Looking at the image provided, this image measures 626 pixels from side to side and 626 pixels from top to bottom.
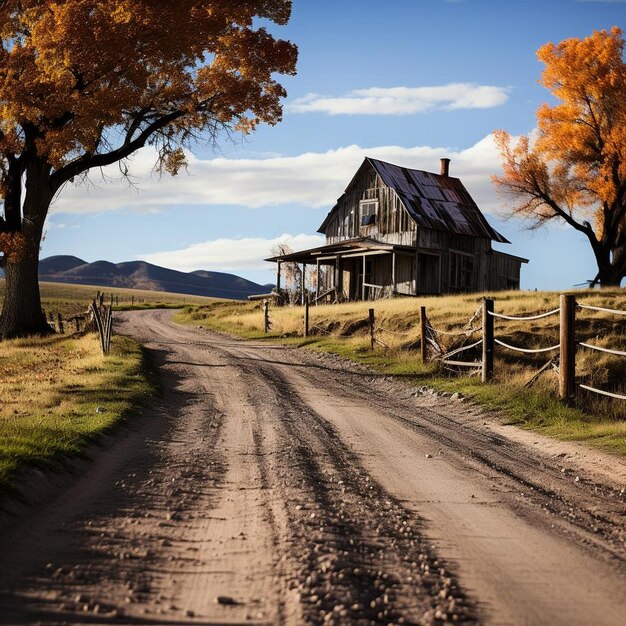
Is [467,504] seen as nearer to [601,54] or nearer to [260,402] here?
[260,402]

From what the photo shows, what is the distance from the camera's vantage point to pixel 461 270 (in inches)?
1698

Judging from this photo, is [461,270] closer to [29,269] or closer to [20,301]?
[29,269]

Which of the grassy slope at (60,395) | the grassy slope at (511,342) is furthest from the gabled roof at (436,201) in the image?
the grassy slope at (60,395)

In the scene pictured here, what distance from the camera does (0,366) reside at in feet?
62.7

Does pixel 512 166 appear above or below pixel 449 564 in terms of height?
above

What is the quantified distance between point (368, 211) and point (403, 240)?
3.47 metres

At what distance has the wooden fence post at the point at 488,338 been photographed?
15414 mm

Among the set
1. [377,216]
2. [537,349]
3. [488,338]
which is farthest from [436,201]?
[488,338]

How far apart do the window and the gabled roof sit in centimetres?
143

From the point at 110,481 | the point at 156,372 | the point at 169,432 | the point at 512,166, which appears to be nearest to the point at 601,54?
the point at 512,166

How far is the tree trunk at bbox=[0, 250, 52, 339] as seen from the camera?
26391 millimetres

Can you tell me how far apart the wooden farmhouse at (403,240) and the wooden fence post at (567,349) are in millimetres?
25815

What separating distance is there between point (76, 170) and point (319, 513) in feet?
77.2

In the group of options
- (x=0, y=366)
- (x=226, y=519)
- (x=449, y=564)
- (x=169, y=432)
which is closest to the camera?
(x=449, y=564)
